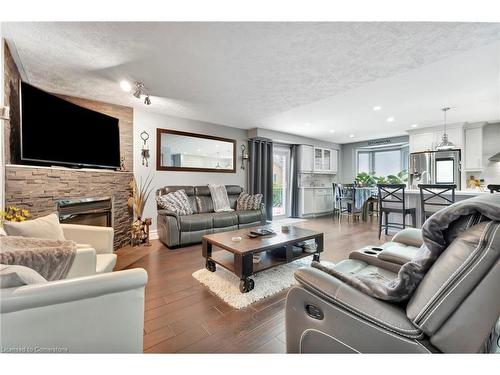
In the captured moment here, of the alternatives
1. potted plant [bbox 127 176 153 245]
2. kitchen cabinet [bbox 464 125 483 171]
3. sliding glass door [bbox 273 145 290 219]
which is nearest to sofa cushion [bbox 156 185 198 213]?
potted plant [bbox 127 176 153 245]

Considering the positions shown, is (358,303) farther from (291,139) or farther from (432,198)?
(291,139)

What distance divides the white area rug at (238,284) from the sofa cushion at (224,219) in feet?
4.20

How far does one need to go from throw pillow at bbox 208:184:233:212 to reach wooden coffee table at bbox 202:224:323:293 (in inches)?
71.2

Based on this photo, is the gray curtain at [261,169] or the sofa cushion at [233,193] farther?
the gray curtain at [261,169]

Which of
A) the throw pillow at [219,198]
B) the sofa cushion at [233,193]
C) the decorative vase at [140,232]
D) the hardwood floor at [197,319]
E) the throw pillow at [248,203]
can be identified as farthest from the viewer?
the sofa cushion at [233,193]

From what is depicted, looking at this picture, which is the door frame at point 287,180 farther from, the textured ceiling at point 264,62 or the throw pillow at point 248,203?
the textured ceiling at point 264,62

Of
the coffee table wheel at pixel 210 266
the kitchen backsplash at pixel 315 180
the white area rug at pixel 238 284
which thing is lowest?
the white area rug at pixel 238 284

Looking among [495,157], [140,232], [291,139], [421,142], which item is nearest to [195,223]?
[140,232]

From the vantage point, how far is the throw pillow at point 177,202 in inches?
143

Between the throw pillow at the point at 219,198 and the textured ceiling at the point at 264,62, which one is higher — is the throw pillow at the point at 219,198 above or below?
below

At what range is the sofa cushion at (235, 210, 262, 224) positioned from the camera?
4.09 metres

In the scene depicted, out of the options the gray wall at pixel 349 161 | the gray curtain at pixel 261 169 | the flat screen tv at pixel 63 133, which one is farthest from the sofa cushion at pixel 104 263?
the gray wall at pixel 349 161

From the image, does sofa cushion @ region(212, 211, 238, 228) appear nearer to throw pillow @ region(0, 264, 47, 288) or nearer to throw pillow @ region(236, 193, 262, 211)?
throw pillow @ region(236, 193, 262, 211)
